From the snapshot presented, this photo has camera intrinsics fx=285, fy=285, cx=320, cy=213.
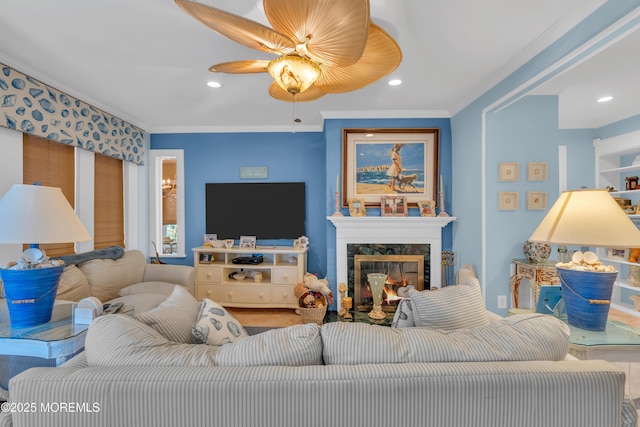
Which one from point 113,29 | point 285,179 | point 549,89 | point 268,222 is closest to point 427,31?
point 549,89

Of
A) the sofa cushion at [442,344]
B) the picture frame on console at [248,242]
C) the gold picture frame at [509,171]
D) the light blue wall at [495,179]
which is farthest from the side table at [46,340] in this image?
the gold picture frame at [509,171]

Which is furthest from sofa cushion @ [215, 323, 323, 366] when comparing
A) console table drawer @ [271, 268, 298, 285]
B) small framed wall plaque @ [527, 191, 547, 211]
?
small framed wall plaque @ [527, 191, 547, 211]

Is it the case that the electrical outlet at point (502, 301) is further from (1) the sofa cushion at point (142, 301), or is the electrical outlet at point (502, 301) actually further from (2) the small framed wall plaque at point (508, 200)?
(1) the sofa cushion at point (142, 301)

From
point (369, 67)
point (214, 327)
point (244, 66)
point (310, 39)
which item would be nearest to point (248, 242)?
point (244, 66)

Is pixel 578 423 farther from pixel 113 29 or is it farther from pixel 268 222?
pixel 268 222

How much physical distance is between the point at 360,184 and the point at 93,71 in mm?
2757

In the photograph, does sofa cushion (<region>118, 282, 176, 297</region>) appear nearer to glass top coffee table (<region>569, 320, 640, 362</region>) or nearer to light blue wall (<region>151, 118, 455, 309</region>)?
light blue wall (<region>151, 118, 455, 309</region>)

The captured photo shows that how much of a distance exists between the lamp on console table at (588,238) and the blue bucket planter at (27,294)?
267 cm

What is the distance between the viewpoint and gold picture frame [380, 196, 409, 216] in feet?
11.1

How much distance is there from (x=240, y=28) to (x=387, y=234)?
2621 mm

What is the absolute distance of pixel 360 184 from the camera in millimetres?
3479

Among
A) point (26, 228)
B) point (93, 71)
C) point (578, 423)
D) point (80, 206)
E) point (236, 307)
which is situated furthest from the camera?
point (236, 307)

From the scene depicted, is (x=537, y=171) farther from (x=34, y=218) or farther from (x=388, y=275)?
(x=34, y=218)

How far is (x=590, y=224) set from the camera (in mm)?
1371
